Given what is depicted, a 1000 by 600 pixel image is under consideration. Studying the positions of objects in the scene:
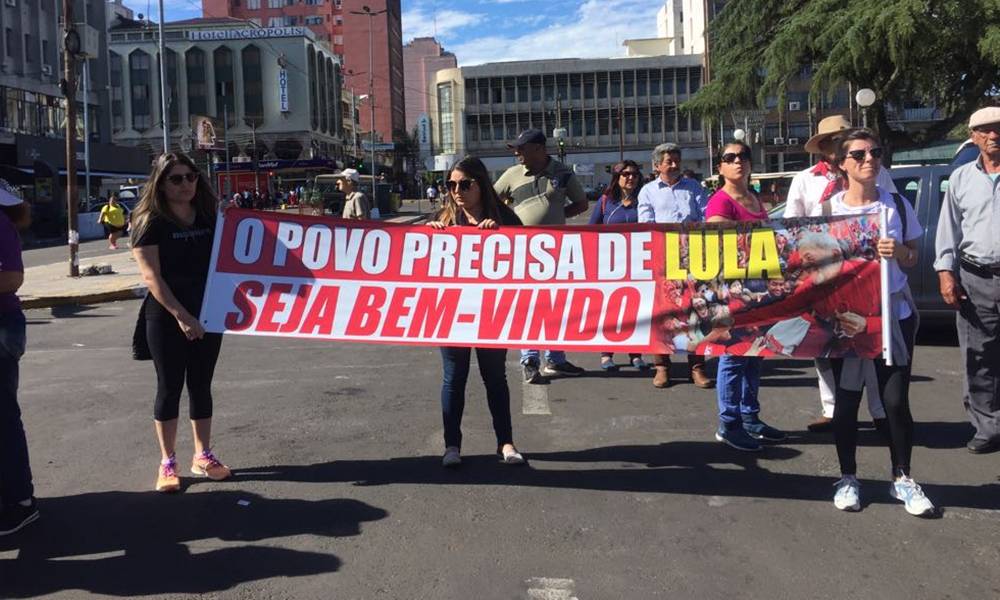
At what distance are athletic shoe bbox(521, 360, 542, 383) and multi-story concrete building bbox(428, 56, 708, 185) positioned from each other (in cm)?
8395

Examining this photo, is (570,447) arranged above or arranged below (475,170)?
below

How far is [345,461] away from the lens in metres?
5.26

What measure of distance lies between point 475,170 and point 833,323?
209 cm

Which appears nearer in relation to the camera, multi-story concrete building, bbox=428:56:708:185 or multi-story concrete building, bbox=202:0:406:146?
multi-story concrete building, bbox=428:56:708:185

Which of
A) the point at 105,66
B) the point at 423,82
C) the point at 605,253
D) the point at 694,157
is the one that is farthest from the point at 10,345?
the point at 423,82

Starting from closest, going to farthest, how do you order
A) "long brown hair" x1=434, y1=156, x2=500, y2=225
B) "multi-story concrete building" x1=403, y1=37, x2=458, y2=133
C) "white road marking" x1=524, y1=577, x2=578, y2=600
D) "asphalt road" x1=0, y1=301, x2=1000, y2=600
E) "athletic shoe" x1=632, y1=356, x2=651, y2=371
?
"white road marking" x1=524, y1=577, x2=578, y2=600 → "asphalt road" x1=0, y1=301, x2=1000, y2=600 → "long brown hair" x1=434, y1=156, x2=500, y2=225 → "athletic shoe" x1=632, y1=356, x2=651, y2=371 → "multi-story concrete building" x1=403, y1=37, x2=458, y2=133

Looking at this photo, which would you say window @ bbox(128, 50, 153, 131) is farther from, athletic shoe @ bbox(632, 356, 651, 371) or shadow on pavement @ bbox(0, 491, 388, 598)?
shadow on pavement @ bbox(0, 491, 388, 598)

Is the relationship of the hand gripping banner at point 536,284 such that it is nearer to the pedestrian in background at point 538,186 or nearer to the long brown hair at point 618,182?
the pedestrian in background at point 538,186

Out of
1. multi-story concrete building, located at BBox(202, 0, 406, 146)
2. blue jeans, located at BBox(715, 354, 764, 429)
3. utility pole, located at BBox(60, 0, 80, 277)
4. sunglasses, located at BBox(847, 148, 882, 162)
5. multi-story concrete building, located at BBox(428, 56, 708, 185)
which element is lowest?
blue jeans, located at BBox(715, 354, 764, 429)

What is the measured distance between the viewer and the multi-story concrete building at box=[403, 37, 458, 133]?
16662cm

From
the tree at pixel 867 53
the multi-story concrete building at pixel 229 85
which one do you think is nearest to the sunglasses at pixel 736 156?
the tree at pixel 867 53

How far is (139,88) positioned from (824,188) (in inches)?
3526

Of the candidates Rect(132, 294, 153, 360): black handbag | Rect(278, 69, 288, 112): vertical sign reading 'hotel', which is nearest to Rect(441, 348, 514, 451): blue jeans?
Rect(132, 294, 153, 360): black handbag

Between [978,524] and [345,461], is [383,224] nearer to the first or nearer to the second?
[345,461]
